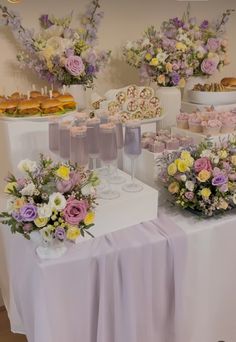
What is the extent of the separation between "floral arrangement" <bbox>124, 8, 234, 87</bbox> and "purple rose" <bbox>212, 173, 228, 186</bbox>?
87cm

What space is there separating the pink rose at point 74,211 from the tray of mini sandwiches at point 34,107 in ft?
1.95

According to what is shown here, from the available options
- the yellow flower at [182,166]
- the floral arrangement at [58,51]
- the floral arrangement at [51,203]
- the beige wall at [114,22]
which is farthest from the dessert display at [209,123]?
the beige wall at [114,22]

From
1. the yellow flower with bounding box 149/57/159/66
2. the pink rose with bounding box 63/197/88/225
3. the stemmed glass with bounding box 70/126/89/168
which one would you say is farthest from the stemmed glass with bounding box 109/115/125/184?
the yellow flower with bounding box 149/57/159/66


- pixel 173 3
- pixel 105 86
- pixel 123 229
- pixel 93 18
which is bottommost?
pixel 123 229

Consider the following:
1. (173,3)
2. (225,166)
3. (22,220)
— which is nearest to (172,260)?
(225,166)

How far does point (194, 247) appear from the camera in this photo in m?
1.20

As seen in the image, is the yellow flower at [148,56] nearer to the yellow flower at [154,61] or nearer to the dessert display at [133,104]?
the yellow flower at [154,61]

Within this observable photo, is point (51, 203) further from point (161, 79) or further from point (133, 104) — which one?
point (161, 79)

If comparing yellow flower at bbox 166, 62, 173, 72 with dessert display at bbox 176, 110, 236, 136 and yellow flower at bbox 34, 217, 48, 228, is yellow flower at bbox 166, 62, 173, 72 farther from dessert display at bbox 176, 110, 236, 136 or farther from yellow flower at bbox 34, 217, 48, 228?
yellow flower at bbox 34, 217, 48, 228

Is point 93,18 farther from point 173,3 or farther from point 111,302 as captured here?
point 111,302

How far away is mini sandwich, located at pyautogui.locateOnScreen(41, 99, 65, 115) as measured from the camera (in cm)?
147

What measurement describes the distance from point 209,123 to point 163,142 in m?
0.22

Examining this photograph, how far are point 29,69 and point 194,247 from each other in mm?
1376

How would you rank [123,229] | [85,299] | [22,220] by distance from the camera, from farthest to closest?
1. [123,229]
2. [85,299]
3. [22,220]
